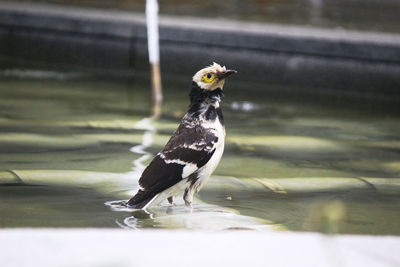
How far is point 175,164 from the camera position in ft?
12.9

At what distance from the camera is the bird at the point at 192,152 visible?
3936mm

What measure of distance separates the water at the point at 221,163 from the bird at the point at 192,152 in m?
0.17

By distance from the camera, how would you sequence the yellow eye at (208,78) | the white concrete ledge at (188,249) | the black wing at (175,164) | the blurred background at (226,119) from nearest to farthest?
the white concrete ledge at (188,249) → the black wing at (175,164) → the yellow eye at (208,78) → the blurred background at (226,119)

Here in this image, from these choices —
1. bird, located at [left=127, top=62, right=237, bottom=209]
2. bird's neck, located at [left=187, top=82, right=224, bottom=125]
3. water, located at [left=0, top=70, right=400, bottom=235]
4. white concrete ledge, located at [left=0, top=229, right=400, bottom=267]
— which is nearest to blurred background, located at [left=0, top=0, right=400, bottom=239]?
water, located at [left=0, top=70, right=400, bottom=235]

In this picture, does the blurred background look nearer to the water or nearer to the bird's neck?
the water

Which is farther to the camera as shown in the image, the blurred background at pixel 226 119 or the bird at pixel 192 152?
the blurred background at pixel 226 119

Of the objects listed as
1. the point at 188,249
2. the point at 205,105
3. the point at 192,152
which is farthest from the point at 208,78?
the point at 188,249

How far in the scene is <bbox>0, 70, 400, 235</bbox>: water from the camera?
4.12 m

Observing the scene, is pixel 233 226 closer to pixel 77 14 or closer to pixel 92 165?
pixel 92 165

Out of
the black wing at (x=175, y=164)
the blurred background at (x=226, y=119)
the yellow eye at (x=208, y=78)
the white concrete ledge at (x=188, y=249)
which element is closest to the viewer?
the white concrete ledge at (x=188, y=249)

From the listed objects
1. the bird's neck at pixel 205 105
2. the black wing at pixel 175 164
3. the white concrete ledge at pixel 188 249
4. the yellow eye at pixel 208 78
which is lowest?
the white concrete ledge at pixel 188 249

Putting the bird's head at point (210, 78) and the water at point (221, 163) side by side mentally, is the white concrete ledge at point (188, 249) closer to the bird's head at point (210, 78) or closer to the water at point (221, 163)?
the water at point (221, 163)

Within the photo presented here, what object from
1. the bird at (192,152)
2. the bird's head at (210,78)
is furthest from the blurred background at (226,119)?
the bird's head at (210,78)

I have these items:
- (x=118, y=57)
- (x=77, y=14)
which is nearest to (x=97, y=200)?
(x=118, y=57)
